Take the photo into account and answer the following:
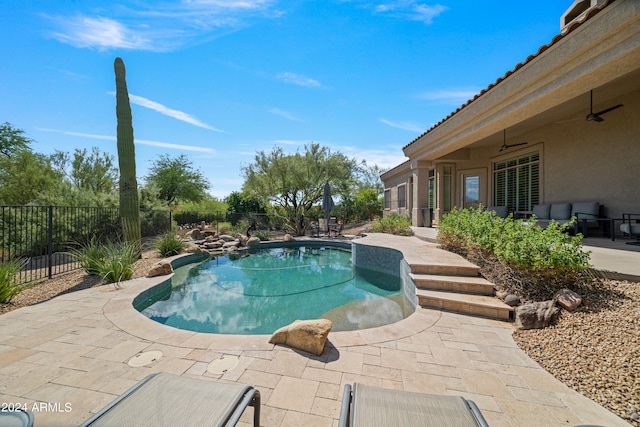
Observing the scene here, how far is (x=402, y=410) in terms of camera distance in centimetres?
144

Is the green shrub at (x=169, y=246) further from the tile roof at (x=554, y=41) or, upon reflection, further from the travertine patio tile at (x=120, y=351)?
the tile roof at (x=554, y=41)

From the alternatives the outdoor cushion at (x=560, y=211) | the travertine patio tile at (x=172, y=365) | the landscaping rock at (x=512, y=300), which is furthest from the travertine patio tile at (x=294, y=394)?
the outdoor cushion at (x=560, y=211)

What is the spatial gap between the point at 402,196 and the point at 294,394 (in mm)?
12747

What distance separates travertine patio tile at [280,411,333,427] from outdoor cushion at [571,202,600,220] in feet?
25.3

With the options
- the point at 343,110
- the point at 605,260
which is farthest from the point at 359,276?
the point at 343,110

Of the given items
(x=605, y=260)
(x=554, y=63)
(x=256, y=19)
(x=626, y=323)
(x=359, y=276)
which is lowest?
(x=359, y=276)

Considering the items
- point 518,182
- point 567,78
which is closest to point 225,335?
point 567,78

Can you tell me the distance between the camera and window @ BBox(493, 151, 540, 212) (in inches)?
330

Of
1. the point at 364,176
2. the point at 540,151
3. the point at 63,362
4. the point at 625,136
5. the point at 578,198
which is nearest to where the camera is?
the point at 63,362

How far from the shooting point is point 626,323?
262 cm

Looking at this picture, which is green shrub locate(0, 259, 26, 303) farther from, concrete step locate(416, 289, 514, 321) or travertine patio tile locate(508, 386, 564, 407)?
travertine patio tile locate(508, 386, 564, 407)

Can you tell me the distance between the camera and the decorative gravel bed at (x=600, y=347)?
1.98 meters

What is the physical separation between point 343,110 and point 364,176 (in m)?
18.5

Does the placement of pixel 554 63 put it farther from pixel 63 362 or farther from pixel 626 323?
pixel 63 362
